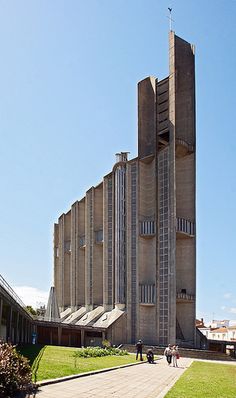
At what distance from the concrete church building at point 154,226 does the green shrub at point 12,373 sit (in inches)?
1421

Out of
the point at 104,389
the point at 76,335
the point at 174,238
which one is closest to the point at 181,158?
the point at 174,238

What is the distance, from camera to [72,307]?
216 ft

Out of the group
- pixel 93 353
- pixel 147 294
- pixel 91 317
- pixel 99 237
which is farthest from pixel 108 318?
pixel 93 353

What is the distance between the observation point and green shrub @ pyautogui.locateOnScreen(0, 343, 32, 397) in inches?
464

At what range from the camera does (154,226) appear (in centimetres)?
5109

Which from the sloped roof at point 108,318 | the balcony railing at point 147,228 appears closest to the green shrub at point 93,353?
the sloped roof at point 108,318

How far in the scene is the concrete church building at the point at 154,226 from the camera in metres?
49.3

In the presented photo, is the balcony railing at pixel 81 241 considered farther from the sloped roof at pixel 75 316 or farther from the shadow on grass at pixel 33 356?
the shadow on grass at pixel 33 356

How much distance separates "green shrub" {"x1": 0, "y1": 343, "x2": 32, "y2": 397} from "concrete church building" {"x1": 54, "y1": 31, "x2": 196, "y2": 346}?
3610 centimetres

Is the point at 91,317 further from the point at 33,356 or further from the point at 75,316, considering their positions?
the point at 33,356

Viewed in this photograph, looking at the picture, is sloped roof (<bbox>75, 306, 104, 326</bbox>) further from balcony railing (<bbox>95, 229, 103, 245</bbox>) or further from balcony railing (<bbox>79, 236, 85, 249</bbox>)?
balcony railing (<bbox>79, 236, 85, 249</bbox>)

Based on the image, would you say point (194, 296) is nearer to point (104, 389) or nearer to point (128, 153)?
point (128, 153)

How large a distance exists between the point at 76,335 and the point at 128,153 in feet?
75.2

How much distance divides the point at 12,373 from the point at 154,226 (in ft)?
130
